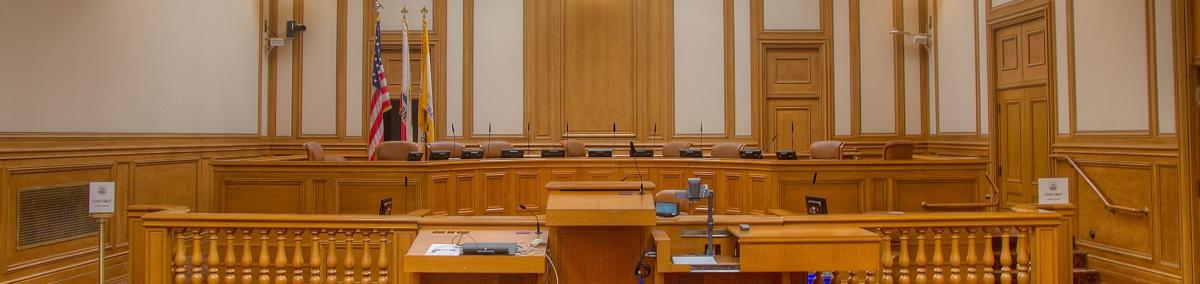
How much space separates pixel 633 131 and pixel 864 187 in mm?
4556

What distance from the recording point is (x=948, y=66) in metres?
11.0

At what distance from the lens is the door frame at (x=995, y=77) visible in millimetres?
8570

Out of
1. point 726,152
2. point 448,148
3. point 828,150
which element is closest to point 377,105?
point 448,148

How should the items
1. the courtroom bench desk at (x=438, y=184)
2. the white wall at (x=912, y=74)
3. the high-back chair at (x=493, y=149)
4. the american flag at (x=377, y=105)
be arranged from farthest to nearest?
1. the white wall at (x=912, y=74)
2. the high-back chair at (x=493, y=149)
3. the american flag at (x=377, y=105)
4. the courtroom bench desk at (x=438, y=184)

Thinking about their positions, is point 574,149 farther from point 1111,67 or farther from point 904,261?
point 904,261

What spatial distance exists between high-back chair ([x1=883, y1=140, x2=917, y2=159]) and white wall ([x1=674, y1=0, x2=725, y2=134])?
3.78m

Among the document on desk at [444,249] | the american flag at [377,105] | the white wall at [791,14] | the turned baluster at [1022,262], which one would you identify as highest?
the white wall at [791,14]

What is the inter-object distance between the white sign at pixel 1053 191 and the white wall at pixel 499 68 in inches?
315

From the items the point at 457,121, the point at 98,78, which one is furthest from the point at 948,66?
the point at 98,78

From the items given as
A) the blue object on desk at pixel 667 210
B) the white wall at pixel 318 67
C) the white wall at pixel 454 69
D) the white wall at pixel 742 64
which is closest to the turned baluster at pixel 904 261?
the blue object on desk at pixel 667 210

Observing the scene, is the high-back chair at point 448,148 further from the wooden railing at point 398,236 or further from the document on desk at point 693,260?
the document on desk at point 693,260

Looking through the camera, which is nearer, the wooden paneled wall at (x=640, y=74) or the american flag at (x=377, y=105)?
the american flag at (x=377, y=105)

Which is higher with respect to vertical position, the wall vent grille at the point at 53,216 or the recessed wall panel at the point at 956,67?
the recessed wall panel at the point at 956,67

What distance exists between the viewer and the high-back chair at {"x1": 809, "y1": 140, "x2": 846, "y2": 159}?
896 cm
